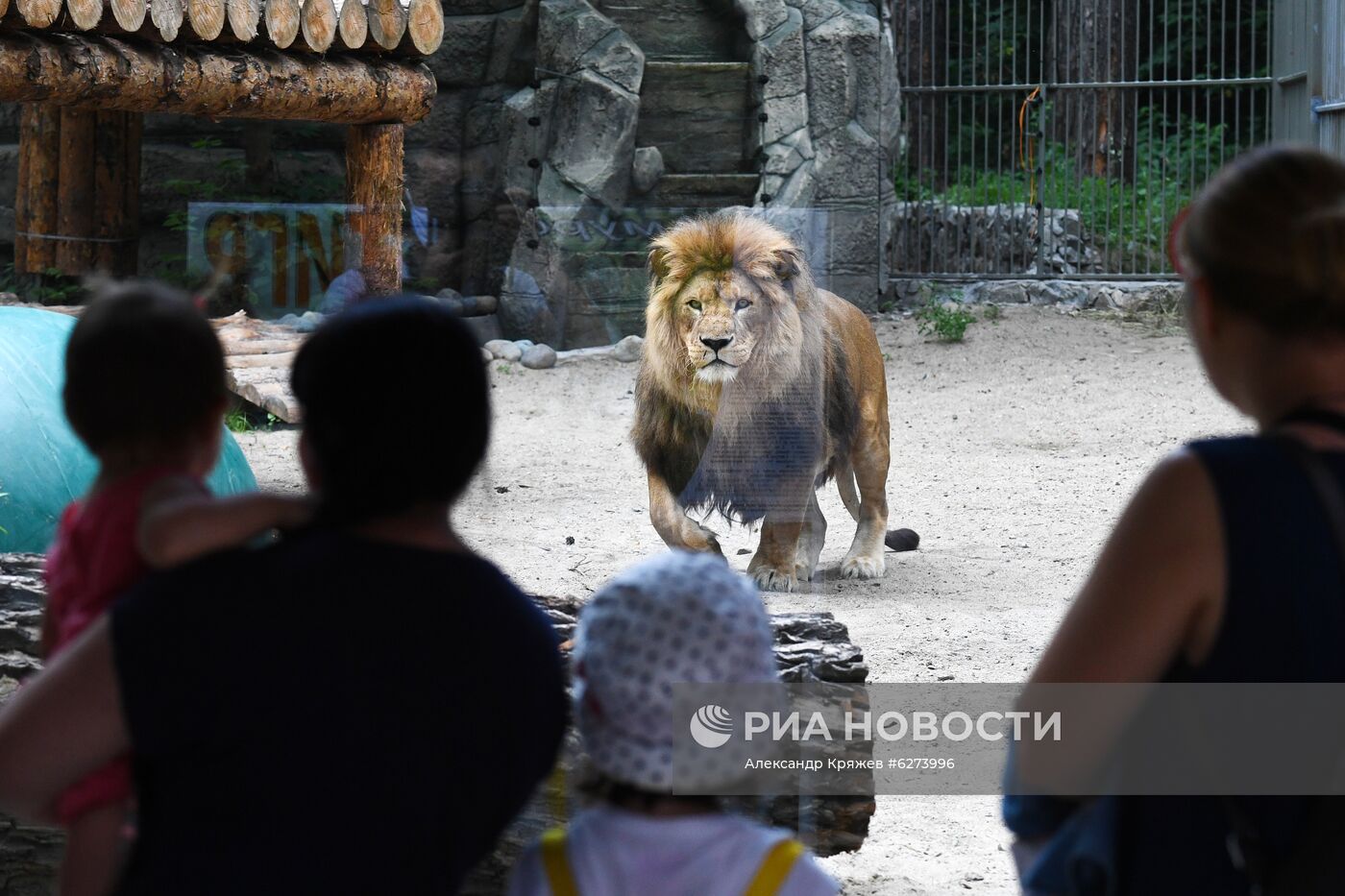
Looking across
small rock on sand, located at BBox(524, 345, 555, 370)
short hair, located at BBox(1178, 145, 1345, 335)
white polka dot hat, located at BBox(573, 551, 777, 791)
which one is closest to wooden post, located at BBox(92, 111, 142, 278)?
small rock on sand, located at BBox(524, 345, 555, 370)

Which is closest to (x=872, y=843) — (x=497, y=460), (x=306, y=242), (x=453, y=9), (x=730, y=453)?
(x=730, y=453)

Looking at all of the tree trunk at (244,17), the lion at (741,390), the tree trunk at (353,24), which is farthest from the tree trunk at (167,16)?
the lion at (741,390)

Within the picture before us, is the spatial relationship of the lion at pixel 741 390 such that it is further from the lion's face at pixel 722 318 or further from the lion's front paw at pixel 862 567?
the lion's front paw at pixel 862 567

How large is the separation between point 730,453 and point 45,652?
313 centimetres

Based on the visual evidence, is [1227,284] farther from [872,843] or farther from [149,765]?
[872,843]

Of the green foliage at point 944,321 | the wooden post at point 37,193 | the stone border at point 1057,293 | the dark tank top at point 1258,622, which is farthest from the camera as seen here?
the stone border at point 1057,293

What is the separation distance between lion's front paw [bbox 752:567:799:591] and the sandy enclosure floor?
0.07 meters

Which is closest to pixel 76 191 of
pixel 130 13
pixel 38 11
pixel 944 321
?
pixel 130 13

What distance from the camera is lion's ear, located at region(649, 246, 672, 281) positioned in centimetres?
450

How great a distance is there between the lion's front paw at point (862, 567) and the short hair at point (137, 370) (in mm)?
4174

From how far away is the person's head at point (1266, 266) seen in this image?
121cm

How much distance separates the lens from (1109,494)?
632cm

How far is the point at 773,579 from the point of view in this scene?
15.3 ft

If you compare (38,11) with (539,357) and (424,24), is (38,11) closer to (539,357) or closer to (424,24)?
(424,24)
